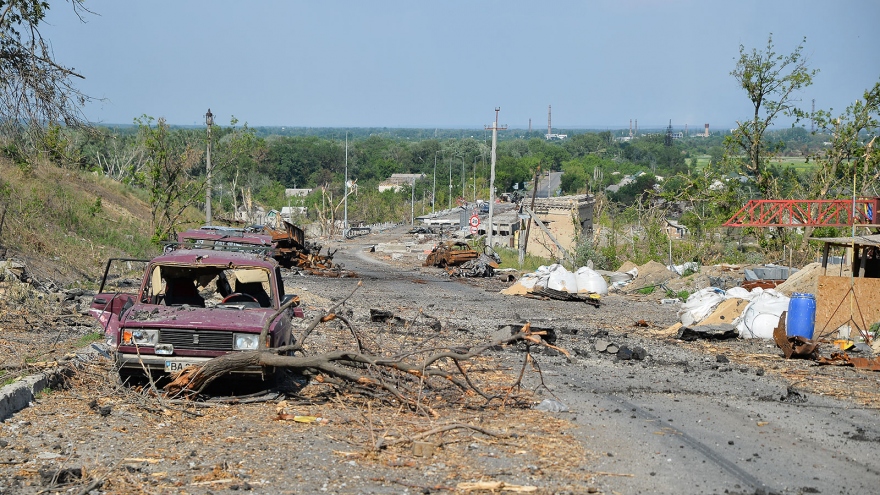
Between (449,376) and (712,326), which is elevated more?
(449,376)

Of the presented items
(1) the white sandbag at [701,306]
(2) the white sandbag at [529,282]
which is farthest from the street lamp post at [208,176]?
(1) the white sandbag at [701,306]

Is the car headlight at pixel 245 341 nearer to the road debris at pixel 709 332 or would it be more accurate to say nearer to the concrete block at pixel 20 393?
the concrete block at pixel 20 393

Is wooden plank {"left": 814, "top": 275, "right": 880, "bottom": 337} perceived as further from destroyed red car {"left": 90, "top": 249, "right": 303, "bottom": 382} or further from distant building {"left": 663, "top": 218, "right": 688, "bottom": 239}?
distant building {"left": 663, "top": 218, "right": 688, "bottom": 239}

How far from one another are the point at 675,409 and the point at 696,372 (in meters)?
3.22

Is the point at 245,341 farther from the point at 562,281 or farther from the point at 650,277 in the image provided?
the point at 650,277

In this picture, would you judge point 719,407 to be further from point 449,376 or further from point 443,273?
point 443,273

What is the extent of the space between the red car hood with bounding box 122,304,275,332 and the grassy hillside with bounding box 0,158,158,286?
12.3 m

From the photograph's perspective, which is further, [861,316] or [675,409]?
[861,316]

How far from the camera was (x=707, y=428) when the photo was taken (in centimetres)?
902

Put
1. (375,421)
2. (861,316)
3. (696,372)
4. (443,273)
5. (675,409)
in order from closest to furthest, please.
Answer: (375,421)
(675,409)
(696,372)
(861,316)
(443,273)

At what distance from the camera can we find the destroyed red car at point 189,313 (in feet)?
29.5

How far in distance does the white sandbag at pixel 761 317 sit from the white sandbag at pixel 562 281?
906 cm

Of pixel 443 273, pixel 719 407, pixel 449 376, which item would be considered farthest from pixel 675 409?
pixel 443 273

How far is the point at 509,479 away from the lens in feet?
22.5
